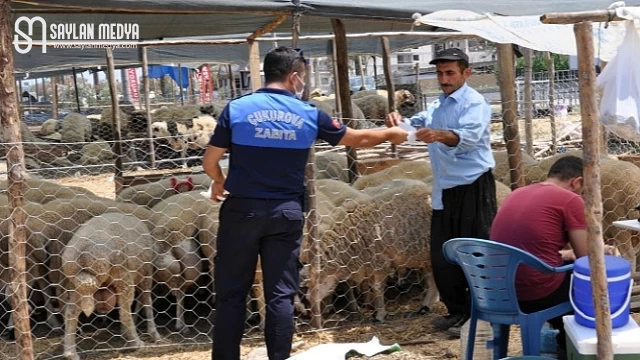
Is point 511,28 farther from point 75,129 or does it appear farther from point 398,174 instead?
point 75,129

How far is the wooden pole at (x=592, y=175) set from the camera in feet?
9.63

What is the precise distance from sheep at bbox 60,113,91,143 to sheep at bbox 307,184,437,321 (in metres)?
13.8

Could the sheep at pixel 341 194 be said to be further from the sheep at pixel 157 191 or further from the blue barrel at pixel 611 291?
the blue barrel at pixel 611 291

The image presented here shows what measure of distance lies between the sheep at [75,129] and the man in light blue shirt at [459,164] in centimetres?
1459

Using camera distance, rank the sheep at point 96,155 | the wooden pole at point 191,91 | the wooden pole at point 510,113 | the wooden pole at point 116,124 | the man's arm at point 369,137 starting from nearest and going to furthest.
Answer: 1. the man's arm at point 369,137
2. the wooden pole at point 510,113
3. the wooden pole at point 116,124
4. the sheep at point 96,155
5. the wooden pole at point 191,91

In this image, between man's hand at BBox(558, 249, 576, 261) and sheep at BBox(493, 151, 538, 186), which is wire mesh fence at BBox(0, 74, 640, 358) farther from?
man's hand at BBox(558, 249, 576, 261)

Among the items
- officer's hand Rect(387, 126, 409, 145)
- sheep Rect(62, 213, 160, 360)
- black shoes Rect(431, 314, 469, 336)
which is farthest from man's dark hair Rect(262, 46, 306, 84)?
black shoes Rect(431, 314, 469, 336)

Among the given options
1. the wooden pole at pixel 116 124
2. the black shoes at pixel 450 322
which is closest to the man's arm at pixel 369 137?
the black shoes at pixel 450 322

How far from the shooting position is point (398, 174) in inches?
288

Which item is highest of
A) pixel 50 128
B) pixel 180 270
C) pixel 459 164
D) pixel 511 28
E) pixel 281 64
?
pixel 511 28

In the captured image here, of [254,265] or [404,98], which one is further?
[404,98]

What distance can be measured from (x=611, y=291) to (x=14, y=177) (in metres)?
3.17

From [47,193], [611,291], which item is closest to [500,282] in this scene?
[611,291]

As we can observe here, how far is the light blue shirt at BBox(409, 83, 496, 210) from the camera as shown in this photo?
4879 millimetres
